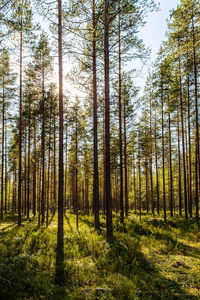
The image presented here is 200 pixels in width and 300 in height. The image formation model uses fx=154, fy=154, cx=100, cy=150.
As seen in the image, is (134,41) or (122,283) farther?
(134,41)

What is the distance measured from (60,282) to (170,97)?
53.0 feet

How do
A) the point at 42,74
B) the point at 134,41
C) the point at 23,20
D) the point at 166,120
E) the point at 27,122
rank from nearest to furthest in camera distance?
the point at 134,41 → the point at 23,20 → the point at 42,74 → the point at 27,122 → the point at 166,120

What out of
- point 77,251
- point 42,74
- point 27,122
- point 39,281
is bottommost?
point 77,251

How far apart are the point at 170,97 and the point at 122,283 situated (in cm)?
1547

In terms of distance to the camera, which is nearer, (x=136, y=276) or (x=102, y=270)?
(x=136, y=276)

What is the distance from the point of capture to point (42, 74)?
1423 cm

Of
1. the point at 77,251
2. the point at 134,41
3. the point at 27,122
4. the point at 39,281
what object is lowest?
the point at 77,251

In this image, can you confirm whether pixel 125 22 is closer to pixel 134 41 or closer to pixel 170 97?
pixel 134 41

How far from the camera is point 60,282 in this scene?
13.4ft

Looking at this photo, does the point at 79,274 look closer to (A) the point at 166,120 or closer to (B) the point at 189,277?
(B) the point at 189,277

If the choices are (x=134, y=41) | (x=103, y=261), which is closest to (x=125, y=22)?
(x=134, y=41)

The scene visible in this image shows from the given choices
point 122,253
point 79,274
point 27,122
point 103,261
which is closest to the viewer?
point 79,274

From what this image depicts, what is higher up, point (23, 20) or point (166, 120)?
point (23, 20)

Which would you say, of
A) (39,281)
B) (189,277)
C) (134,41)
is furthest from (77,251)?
(134,41)
